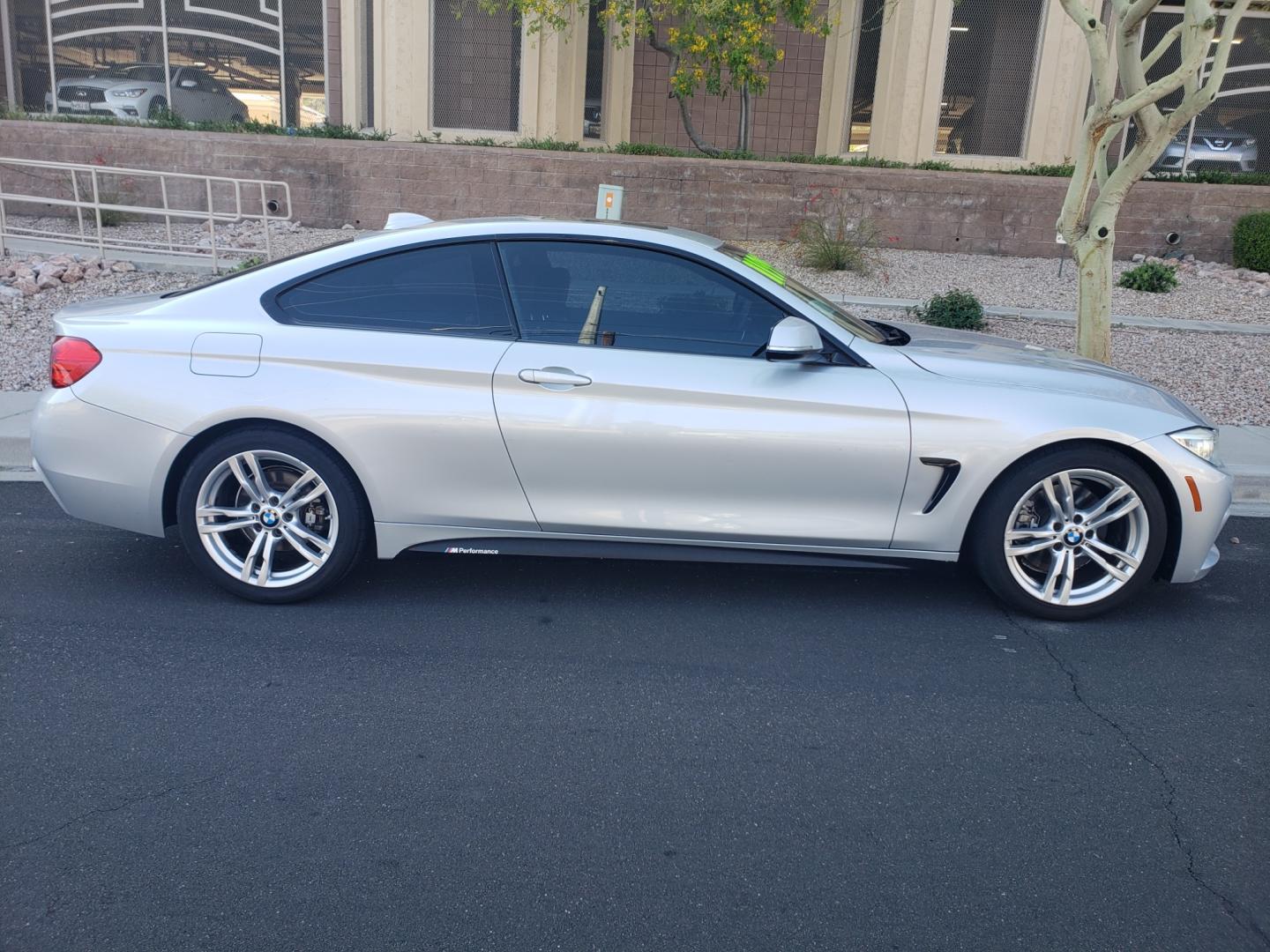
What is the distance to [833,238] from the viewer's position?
47.0 feet

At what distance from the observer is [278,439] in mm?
4785

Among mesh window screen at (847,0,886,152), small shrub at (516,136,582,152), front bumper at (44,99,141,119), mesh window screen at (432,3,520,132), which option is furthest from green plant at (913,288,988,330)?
front bumper at (44,99,141,119)

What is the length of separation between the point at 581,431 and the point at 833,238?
10.4 meters

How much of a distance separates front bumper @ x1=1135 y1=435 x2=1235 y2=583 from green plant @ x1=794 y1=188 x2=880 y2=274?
8.52 metres

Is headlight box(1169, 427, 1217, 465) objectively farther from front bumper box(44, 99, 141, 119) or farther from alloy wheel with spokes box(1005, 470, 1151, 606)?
front bumper box(44, 99, 141, 119)

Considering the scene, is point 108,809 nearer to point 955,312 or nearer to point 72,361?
point 72,361

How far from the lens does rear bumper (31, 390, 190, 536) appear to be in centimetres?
478

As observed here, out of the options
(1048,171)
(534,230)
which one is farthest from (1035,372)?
(1048,171)

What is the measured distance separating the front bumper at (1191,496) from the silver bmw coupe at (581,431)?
0.04 ft

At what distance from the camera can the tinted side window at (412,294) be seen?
490 cm

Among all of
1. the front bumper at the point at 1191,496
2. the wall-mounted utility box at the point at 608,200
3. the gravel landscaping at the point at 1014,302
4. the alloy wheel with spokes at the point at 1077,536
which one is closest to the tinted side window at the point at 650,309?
the alloy wheel with spokes at the point at 1077,536

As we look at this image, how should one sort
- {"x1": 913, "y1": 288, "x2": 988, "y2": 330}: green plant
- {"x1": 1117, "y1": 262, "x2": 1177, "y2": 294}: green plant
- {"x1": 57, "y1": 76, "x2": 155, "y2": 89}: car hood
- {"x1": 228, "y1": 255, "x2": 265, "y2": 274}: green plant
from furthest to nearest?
{"x1": 57, "y1": 76, "x2": 155, "y2": 89}: car hood, {"x1": 1117, "y1": 262, "x2": 1177, "y2": 294}: green plant, {"x1": 228, "y1": 255, "x2": 265, "y2": 274}: green plant, {"x1": 913, "y1": 288, "x2": 988, "y2": 330}: green plant

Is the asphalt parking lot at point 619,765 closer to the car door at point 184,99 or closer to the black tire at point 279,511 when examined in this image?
the black tire at point 279,511

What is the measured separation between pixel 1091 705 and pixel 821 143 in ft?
49.6
